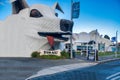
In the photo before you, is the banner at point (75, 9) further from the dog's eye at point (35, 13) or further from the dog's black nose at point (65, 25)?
the dog's eye at point (35, 13)

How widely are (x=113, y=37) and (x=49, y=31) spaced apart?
9029 mm

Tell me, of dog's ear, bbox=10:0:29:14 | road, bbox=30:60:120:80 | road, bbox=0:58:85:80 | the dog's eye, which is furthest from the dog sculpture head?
road, bbox=30:60:120:80

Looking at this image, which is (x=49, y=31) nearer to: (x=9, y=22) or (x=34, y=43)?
(x=34, y=43)

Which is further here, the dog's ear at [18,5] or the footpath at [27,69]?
the dog's ear at [18,5]

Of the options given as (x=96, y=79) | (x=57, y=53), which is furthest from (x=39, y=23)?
(x=96, y=79)

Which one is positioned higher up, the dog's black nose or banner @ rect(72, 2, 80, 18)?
banner @ rect(72, 2, 80, 18)

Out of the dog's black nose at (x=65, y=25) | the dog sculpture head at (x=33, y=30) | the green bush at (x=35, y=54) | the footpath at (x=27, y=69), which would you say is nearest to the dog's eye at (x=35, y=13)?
the dog sculpture head at (x=33, y=30)

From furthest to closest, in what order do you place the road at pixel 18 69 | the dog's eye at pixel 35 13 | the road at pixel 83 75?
the dog's eye at pixel 35 13
the road at pixel 18 69
the road at pixel 83 75

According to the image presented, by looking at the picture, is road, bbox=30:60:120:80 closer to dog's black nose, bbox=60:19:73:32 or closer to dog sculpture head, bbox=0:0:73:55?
dog sculpture head, bbox=0:0:73:55

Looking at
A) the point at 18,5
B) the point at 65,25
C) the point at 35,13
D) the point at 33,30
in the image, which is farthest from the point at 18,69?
the point at 18,5

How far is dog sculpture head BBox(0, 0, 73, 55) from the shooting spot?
143 ft

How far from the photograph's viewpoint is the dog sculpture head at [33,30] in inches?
1713

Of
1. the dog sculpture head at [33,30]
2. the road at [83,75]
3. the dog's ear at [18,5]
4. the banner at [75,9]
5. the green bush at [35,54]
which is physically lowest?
the road at [83,75]

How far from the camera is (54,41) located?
44.4m
